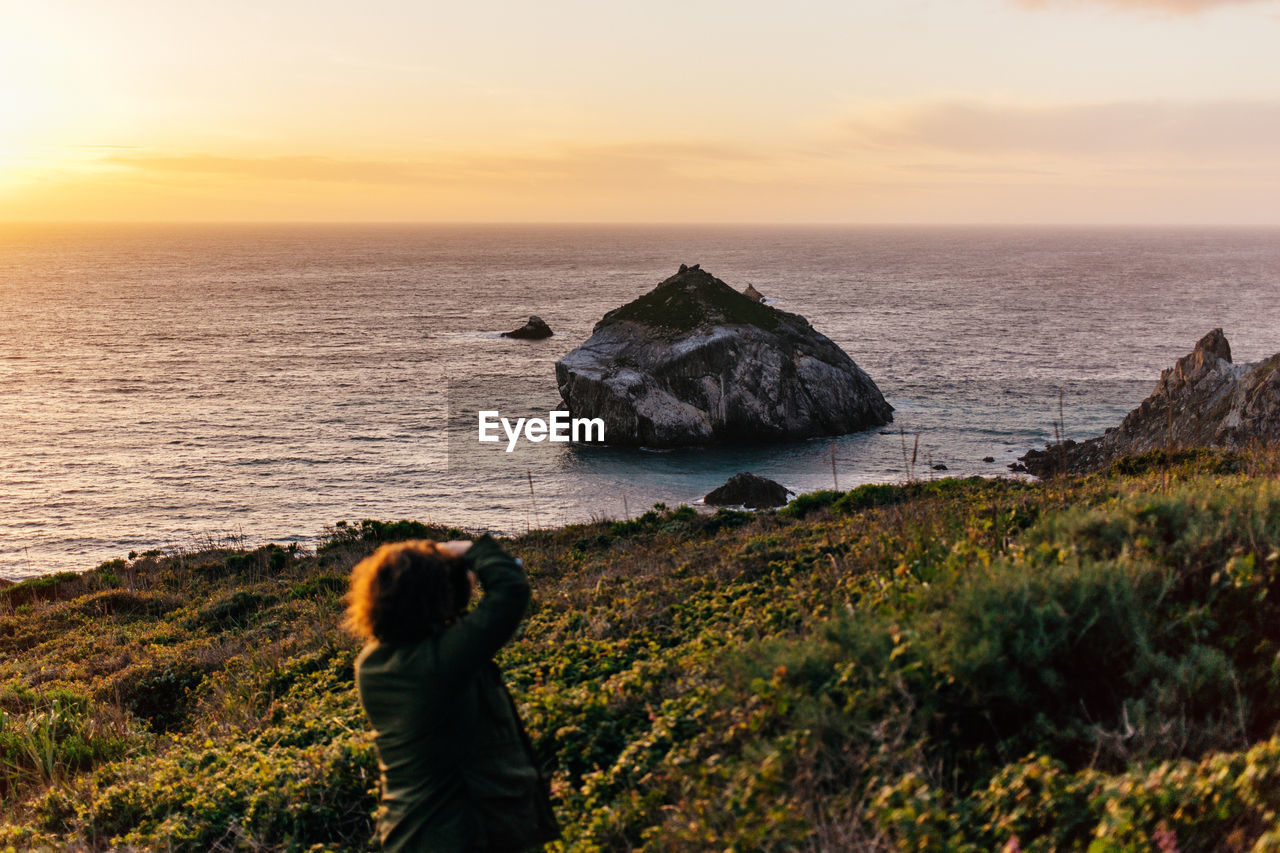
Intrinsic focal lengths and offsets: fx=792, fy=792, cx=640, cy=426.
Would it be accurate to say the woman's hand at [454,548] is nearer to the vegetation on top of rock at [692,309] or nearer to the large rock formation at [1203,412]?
the large rock formation at [1203,412]

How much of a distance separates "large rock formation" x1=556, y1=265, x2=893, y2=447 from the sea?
1576 mm

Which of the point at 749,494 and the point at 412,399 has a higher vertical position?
the point at 412,399

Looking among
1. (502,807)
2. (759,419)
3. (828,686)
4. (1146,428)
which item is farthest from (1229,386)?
(502,807)

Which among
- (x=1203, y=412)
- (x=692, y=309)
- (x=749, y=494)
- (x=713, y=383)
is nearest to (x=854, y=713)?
(x=749, y=494)

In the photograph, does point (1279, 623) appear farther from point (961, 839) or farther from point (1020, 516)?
point (1020, 516)

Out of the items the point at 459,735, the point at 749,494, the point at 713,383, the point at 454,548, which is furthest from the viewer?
the point at 713,383

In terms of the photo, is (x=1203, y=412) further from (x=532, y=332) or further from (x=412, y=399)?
(x=532, y=332)

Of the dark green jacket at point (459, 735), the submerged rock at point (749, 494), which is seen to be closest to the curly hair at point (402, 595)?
the dark green jacket at point (459, 735)

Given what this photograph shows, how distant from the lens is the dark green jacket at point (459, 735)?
3576 mm

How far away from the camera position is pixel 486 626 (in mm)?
3566

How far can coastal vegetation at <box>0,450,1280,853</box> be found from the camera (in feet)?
13.7

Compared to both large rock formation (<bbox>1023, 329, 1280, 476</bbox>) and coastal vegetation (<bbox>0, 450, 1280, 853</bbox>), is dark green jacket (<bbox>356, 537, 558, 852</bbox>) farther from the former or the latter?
large rock formation (<bbox>1023, 329, 1280, 476</bbox>)

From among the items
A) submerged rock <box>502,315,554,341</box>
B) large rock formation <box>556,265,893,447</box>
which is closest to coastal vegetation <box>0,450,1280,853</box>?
large rock formation <box>556,265,893,447</box>

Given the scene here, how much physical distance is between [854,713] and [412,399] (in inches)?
2231
